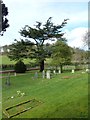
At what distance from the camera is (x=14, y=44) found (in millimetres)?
Result: 39969

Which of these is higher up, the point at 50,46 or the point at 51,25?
the point at 51,25

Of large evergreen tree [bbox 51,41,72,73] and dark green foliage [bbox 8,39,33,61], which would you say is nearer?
large evergreen tree [bbox 51,41,72,73]

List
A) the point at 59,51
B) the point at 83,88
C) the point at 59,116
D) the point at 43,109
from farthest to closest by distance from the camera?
the point at 59,51, the point at 83,88, the point at 43,109, the point at 59,116

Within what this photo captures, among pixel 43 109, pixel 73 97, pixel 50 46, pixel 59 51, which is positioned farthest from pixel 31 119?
pixel 50 46

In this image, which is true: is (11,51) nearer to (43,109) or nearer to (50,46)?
(50,46)

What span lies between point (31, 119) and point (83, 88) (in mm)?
3306

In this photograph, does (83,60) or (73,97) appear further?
(83,60)

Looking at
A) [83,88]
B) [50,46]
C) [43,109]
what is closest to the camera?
[43,109]

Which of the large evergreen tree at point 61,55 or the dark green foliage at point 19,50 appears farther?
the dark green foliage at point 19,50

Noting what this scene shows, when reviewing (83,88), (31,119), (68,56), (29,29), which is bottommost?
(31,119)

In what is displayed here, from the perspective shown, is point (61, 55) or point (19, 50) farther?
point (19, 50)

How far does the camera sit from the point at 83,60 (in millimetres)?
63281

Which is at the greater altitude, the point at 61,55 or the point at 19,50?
the point at 19,50

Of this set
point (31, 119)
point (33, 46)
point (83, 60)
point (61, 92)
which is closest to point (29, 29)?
point (33, 46)
